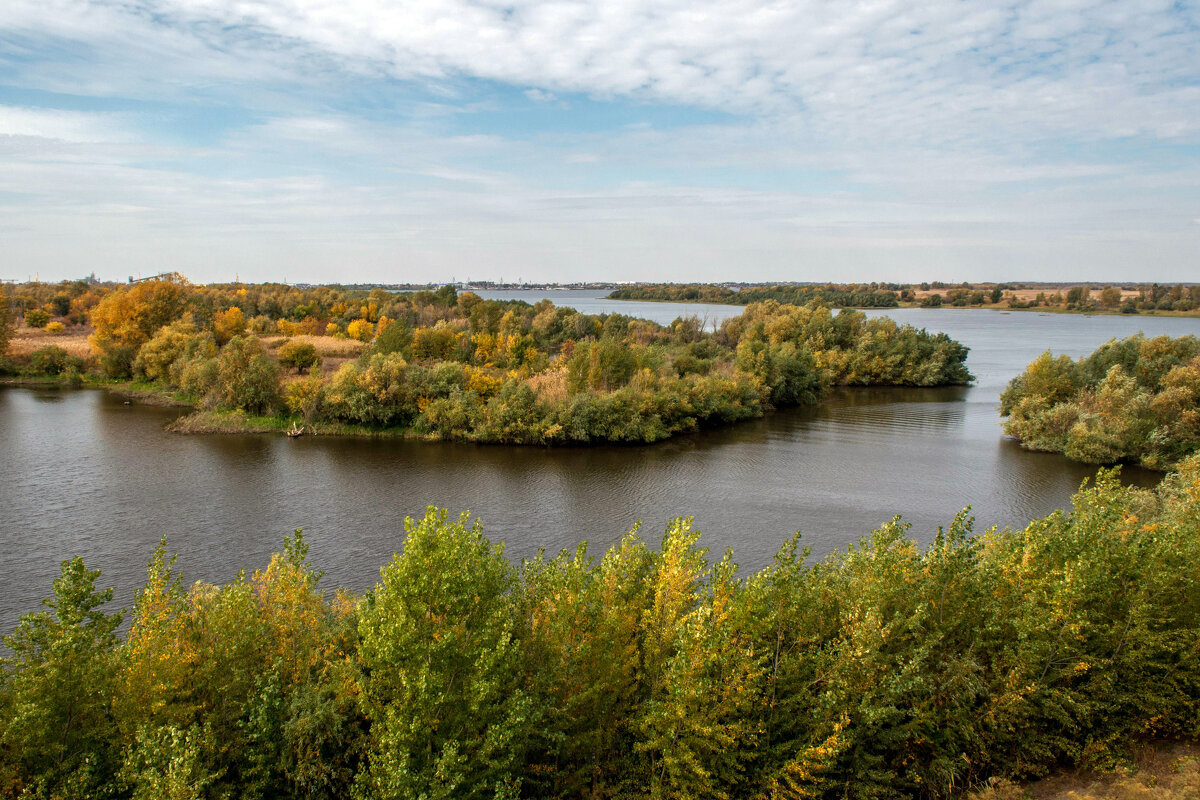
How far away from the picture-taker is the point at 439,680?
1117cm

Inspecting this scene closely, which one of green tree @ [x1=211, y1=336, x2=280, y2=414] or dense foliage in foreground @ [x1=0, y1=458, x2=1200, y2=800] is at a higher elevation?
green tree @ [x1=211, y1=336, x2=280, y2=414]

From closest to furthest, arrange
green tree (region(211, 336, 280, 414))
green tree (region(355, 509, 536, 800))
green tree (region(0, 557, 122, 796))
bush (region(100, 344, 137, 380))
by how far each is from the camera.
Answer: green tree (region(0, 557, 122, 796)) → green tree (region(355, 509, 536, 800)) → green tree (region(211, 336, 280, 414)) → bush (region(100, 344, 137, 380))

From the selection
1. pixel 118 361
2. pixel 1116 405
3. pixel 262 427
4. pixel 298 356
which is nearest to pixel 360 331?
pixel 298 356

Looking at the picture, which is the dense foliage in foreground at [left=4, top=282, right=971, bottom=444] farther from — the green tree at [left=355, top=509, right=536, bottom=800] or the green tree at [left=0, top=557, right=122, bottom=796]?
the green tree at [left=0, top=557, right=122, bottom=796]

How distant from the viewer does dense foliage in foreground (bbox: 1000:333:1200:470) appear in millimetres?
40719

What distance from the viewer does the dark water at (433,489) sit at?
25.5m

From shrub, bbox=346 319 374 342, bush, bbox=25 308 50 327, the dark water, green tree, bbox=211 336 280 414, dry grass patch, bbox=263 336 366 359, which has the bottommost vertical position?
the dark water

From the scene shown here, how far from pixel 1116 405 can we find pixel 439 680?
160ft

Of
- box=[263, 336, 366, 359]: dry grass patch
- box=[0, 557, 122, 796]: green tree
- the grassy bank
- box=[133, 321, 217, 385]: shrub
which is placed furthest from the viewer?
box=[263, 336, 366, 359]: dry grass patch

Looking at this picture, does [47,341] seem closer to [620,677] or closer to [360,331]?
[360,331]

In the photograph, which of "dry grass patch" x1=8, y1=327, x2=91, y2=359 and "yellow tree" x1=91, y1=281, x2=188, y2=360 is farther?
"dry grass patch" x1=8, y1=327, x2=91, y2=359

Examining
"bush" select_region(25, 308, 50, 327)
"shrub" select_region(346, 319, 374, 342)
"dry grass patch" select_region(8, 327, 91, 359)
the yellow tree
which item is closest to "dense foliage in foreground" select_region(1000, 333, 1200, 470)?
"shrub" select_region(346, 319, 374, 342)

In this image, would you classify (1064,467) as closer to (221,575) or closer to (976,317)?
(221,575)

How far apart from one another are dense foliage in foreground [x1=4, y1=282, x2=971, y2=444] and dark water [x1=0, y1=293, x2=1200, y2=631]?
2.49 m
